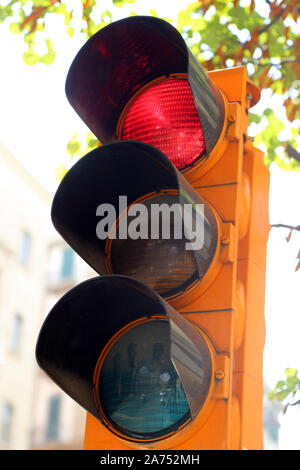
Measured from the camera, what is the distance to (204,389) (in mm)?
1982

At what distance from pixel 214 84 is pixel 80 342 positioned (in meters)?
0.98

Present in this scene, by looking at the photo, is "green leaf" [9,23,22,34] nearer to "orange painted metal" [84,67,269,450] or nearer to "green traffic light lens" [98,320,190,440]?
"orange painted metal" [84,67,269,450]

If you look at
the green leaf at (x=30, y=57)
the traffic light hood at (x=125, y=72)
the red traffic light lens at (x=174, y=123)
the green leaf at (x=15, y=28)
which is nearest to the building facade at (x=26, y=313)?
the green leaf at (x=30, y=57)

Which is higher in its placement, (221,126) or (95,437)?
(221,126)

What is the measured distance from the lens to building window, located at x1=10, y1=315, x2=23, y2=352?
2931cm

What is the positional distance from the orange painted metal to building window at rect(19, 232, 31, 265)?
29.2 metres

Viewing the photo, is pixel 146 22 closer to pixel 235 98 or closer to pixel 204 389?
pixel 235 98


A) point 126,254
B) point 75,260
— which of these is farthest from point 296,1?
point 75,260

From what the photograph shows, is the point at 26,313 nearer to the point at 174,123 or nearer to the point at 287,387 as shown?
the point at 287,387

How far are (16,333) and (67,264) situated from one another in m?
8.99

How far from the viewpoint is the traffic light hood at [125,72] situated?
7.59ft

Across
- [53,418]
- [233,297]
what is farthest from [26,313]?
[233,297]

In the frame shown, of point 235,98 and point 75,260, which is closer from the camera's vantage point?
point 235,98

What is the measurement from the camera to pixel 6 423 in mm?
28000
